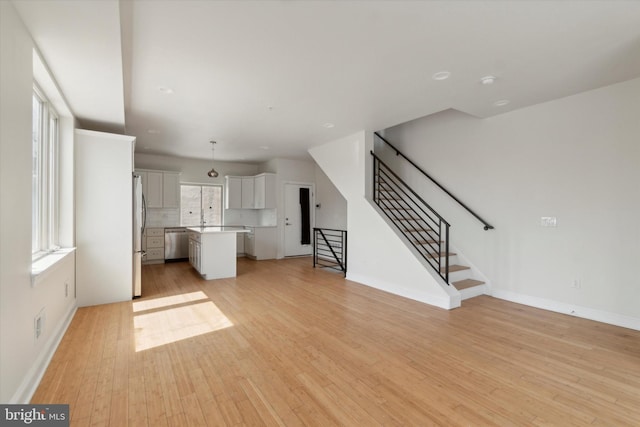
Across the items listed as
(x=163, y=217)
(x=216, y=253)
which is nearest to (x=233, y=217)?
(x=163, y=217)

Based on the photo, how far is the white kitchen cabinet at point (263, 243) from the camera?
7.76 meters

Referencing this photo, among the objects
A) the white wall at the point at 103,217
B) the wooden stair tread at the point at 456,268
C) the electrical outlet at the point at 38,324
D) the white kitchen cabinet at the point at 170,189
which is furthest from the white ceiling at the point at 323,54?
the white kitchen cabinet at the point at 170,189

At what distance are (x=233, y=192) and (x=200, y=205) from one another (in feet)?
3.23

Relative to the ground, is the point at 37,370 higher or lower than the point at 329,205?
lower

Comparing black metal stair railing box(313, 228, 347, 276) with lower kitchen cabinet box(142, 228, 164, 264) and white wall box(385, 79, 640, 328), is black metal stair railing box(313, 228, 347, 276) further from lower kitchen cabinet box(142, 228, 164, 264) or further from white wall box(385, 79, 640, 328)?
lower kitchen cabinet box(142, 228, 164, 264)

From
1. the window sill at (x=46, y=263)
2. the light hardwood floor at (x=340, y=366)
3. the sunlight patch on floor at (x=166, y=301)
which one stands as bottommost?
the light hardwood floor at (x=340, y=366)

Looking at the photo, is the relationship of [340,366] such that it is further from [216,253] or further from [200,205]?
[200,205]

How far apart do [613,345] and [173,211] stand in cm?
842

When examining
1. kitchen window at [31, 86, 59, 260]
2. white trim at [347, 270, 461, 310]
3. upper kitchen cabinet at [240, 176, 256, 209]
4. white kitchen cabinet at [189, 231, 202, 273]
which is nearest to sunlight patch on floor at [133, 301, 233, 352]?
kitchen window at [31, 86, 59, 260]

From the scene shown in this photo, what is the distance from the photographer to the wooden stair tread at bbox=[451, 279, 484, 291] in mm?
4255

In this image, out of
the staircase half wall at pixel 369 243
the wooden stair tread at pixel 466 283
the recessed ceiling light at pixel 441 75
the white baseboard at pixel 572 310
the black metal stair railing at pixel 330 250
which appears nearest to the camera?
the recessed ceiling light at pixel 441 75

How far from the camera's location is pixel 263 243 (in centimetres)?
784

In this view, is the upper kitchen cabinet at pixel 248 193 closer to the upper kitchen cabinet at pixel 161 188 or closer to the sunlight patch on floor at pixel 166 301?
the upper kitchen cabinet at pixel 161 188

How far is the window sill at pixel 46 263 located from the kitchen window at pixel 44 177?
2.7 inches
